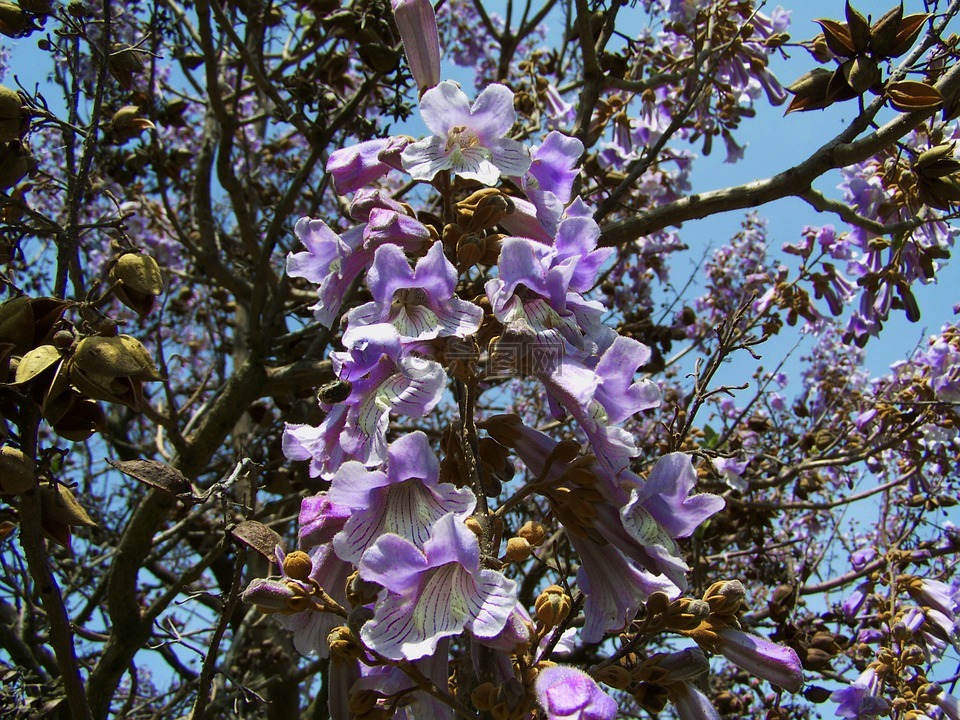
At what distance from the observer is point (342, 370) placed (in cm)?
143

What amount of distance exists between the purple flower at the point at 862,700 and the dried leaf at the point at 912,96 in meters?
2.26

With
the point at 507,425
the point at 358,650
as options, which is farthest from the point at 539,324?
the point at 358,650

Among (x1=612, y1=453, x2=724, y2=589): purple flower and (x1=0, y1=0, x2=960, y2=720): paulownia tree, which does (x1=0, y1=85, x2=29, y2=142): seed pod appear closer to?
(x1=0, y1=0, x2=960, y2=720): paulownia tree

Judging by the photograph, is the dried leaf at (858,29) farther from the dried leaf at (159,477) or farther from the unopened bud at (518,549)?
the dried leaf at (159,477)

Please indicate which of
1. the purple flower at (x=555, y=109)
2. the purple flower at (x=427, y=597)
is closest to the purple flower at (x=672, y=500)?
the purple flower at (x=427, y=597)

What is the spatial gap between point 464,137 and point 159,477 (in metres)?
1.16

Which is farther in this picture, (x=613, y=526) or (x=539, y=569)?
(x=539, y=569)

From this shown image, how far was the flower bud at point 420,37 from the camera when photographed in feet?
6.20

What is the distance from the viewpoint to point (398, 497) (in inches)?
56.0

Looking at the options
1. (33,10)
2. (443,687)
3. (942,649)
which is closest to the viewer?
(443,687)

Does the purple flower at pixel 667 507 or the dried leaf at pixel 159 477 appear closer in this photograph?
the purple flower at pixel 667 507

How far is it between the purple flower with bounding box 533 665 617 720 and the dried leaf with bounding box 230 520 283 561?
0.63 metres

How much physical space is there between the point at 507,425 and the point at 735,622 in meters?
0.65

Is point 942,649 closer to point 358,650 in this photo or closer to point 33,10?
point 358,650
